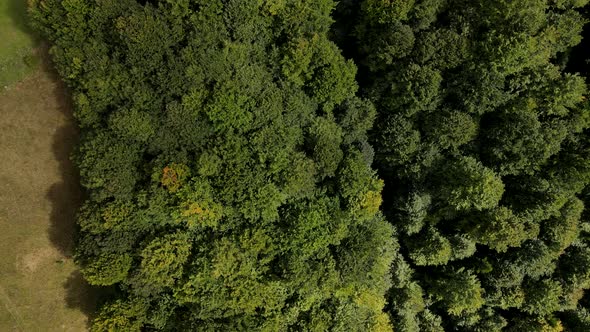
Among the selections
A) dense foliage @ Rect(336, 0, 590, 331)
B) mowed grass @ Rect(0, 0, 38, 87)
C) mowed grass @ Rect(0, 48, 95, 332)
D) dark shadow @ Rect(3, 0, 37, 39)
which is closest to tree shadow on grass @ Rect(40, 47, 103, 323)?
mowed grass @ Rect(0, 48, 95, 332)

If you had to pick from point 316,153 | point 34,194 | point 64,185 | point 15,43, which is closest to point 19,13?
point 15,43

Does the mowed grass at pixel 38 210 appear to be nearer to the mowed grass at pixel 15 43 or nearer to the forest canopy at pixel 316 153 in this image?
the mowed grass at pixel 15 43

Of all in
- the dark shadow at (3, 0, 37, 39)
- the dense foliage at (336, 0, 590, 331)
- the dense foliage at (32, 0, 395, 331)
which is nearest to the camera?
the dense foliage at (32, 0, 395, 331)

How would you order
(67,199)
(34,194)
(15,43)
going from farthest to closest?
(67,199)
(34,194)
(15,43)

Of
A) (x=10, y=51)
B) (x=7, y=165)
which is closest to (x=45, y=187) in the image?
(x=7, y=165)

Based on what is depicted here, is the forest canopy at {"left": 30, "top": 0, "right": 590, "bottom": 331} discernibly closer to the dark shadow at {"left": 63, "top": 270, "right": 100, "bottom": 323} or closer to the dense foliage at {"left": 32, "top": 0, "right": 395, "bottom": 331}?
the dense foliage at {"left": 32, "top": 0, "right": 395, "bottom": 331}

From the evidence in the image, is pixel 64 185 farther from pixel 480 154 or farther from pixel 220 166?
pixel 480 154

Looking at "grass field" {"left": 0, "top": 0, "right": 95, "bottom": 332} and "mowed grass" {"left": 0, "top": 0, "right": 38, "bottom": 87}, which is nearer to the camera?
"mowed grass" {"left": 0, "top": 0, "right": 38, "bottom": 87}
